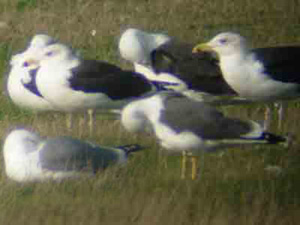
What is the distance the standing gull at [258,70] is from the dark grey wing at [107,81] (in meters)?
0.88

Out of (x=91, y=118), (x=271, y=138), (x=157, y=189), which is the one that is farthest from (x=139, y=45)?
(x=157, y=189)

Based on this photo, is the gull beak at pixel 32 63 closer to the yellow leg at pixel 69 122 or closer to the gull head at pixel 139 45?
the yellow leg at pixel 69 122

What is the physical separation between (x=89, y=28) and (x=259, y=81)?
4896 mm

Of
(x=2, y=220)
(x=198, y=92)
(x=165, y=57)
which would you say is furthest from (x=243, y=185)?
(x=165, y=57)

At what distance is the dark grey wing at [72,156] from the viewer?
6.69 metres

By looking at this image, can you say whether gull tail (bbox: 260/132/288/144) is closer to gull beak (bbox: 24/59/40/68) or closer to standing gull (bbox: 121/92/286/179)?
standing gull (bbox: 121/92/286/179)

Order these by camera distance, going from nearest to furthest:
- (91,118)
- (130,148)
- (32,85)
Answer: (130,148) → (91,118) → (32,85)

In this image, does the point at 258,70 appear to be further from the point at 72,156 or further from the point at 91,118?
the point at 72,156

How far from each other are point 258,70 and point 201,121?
1701mm

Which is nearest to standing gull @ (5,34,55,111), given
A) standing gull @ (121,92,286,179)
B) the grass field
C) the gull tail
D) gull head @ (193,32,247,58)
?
the grass field

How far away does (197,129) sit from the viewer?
6.70m

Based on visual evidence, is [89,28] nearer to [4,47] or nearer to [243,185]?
[4,47]

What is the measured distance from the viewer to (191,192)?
6.34 m

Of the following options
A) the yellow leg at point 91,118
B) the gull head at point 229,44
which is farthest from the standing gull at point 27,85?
the gull head at point 229,44
